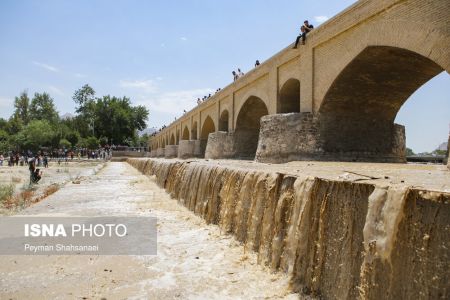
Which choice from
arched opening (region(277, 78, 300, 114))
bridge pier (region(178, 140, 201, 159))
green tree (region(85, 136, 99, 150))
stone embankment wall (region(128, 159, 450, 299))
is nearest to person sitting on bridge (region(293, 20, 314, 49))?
arched opening (region(277, 78, 300, 114))

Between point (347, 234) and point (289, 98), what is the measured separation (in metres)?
12.0

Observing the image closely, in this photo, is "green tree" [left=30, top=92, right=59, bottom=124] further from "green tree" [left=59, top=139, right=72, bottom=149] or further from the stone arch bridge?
the stone arch bridge

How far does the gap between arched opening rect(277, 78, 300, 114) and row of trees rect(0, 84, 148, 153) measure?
47.7 m

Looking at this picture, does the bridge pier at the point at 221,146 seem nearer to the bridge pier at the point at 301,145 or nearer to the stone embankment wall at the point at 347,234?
the bridge pier at the point at 301,145

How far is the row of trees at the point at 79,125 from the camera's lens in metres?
54.9

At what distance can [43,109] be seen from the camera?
237 ft

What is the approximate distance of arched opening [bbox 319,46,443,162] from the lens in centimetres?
1030

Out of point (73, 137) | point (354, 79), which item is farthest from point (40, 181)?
point (73, 137)

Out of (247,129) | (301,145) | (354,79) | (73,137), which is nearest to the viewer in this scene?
(354,79)

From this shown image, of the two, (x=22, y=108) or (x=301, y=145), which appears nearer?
(x=301, y=145)

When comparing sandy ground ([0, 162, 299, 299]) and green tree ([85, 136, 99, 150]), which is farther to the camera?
green tree ([85, 136, 99, 150])

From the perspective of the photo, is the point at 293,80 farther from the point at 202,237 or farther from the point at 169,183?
the point at 202,237

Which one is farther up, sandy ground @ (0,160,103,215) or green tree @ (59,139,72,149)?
green tree @ (59,139,72,149)

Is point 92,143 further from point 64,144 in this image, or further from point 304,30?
point 304,30
